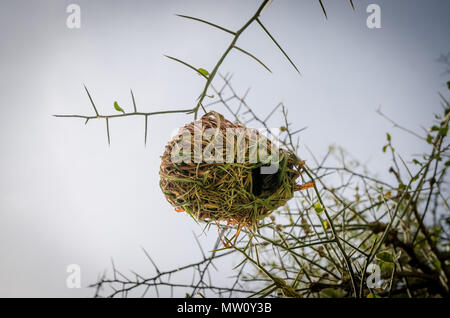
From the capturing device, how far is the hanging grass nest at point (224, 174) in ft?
1.32

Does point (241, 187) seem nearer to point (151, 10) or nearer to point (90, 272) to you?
point (90, 272)

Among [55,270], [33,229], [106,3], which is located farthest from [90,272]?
[106,3]

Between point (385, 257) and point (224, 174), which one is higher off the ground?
point (224, 174)

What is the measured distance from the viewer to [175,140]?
417 mm

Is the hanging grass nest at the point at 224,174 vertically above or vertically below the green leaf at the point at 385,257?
above

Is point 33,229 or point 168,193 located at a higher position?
point 168,193

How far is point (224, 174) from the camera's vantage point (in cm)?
41

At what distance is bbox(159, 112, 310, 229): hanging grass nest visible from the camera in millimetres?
402

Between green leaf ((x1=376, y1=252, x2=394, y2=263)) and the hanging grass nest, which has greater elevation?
the hanging grass nest
